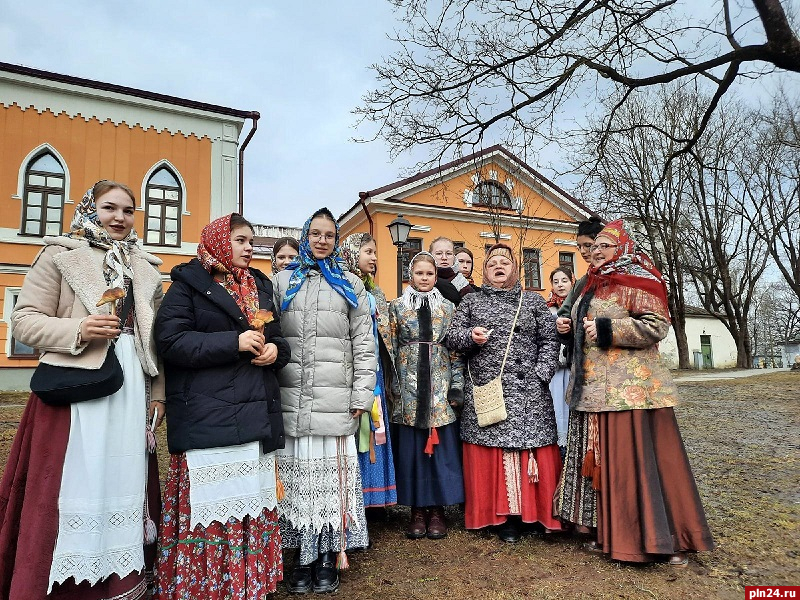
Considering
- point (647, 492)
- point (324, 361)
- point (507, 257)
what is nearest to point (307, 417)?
point (324, 361)

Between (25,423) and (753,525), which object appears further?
(753,525)

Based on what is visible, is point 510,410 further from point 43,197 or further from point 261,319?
point 43,197

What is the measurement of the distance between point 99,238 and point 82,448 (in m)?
0.97

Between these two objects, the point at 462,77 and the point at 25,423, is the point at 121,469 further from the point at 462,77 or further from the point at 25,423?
the point at 462,77

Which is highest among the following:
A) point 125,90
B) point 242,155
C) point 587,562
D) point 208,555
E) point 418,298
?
point 125,90

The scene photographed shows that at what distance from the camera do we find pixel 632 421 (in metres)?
2.96

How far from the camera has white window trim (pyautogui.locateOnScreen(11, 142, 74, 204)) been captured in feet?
44.0

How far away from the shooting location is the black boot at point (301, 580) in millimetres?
2729

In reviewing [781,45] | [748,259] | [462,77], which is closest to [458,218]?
[748,259]

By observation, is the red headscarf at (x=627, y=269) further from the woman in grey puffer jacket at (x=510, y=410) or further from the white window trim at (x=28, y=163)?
the white window trim at (x=28, y=163)

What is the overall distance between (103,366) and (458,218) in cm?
1971

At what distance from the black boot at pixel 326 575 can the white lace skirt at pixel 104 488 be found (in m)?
0.95

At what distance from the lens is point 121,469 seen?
2227mm

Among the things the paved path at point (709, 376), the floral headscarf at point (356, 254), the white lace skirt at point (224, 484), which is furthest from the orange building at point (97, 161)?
the paved path at point (709, 376)
